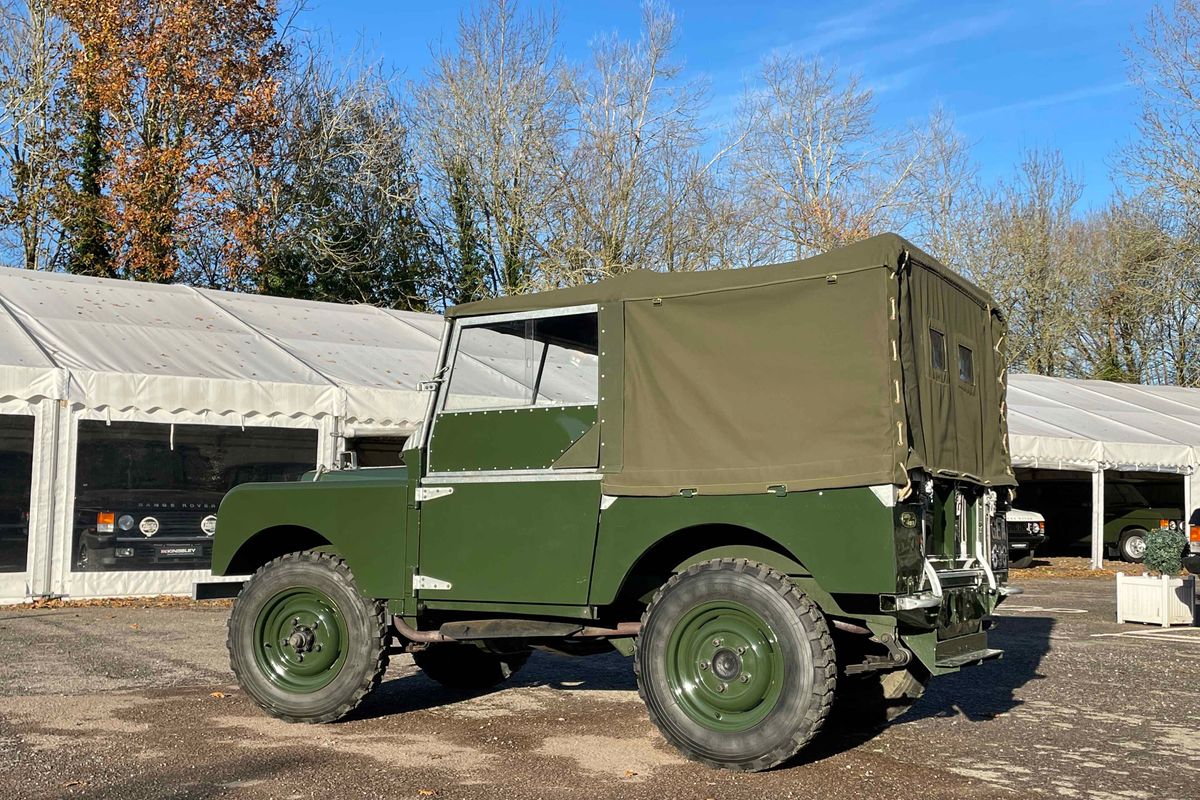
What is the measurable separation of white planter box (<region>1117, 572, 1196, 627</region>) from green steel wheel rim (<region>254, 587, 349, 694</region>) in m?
10.1

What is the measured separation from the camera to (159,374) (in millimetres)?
14922

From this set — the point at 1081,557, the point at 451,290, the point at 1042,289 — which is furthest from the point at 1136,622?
the point at 1042,289

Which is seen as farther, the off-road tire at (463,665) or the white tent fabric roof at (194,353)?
the white tent fabric roof at (194,353)

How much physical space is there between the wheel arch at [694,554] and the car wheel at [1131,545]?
21.7 meters

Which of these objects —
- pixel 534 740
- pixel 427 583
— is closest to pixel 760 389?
pixel 427 583

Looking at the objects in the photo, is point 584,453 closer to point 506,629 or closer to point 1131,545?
point 506,629

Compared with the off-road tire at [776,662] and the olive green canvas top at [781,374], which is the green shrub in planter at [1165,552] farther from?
the off-road tire at [776,662]

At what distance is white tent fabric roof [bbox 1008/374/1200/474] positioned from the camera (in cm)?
2250

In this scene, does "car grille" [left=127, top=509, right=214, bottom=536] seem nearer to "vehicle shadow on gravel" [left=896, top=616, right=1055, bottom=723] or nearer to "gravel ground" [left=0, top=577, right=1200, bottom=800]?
"gravel ground" [left=0, top=577, right=1200, bottom=800]

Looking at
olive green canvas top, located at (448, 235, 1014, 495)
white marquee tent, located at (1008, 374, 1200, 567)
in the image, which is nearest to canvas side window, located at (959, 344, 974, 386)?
olive green canvas top, located at (448, 235, 1014, 495)

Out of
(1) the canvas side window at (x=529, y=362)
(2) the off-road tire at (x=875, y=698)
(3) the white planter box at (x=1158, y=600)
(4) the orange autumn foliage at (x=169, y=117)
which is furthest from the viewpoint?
(4) the orange autumn foliage at (x=169, y=117)

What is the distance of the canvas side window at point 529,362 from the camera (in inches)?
276

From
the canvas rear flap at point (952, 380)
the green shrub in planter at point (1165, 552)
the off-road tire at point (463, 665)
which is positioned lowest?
the off-road tire at point (463, 665)

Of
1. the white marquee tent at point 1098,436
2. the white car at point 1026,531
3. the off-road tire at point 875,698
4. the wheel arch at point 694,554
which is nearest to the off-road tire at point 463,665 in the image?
the wheel arch at point 694,554
